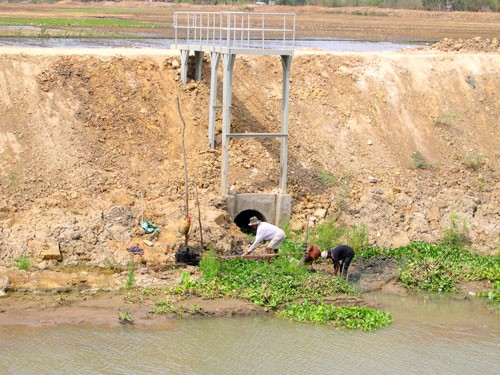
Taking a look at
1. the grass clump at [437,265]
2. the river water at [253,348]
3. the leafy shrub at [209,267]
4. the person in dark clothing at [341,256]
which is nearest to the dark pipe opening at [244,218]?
the grass clump at [437,265]

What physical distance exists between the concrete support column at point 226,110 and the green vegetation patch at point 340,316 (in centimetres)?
454

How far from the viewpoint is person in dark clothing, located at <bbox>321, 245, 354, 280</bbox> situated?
17625mm

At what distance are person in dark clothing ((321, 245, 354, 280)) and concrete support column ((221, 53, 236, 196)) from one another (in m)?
3.27

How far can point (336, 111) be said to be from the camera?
77.1 feet

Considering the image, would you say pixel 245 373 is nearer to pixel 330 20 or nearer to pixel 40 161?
pixel 40 161

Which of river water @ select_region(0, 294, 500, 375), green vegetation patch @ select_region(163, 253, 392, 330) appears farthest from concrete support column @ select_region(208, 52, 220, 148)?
river water @ select_region(0, 294, 500, 375)

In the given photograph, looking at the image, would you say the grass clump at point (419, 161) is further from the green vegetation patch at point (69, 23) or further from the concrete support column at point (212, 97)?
the green vegetation patch at point (69, 23)

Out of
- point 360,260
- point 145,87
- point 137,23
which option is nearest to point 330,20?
point 137,23

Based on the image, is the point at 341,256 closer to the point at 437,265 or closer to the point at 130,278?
the point at 437,265

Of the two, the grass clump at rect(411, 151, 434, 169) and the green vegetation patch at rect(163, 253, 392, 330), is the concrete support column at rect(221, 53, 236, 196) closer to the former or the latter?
the green vegetation patch at rect(163, 253, 392, 330)

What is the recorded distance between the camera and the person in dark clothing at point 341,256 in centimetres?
1762

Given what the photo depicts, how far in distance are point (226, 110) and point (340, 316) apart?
5.71 meters

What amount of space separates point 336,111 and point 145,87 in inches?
189

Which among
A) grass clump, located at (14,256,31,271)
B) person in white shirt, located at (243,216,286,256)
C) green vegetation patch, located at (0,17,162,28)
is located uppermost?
green vegetation patch, located at (0,17,162,28)
